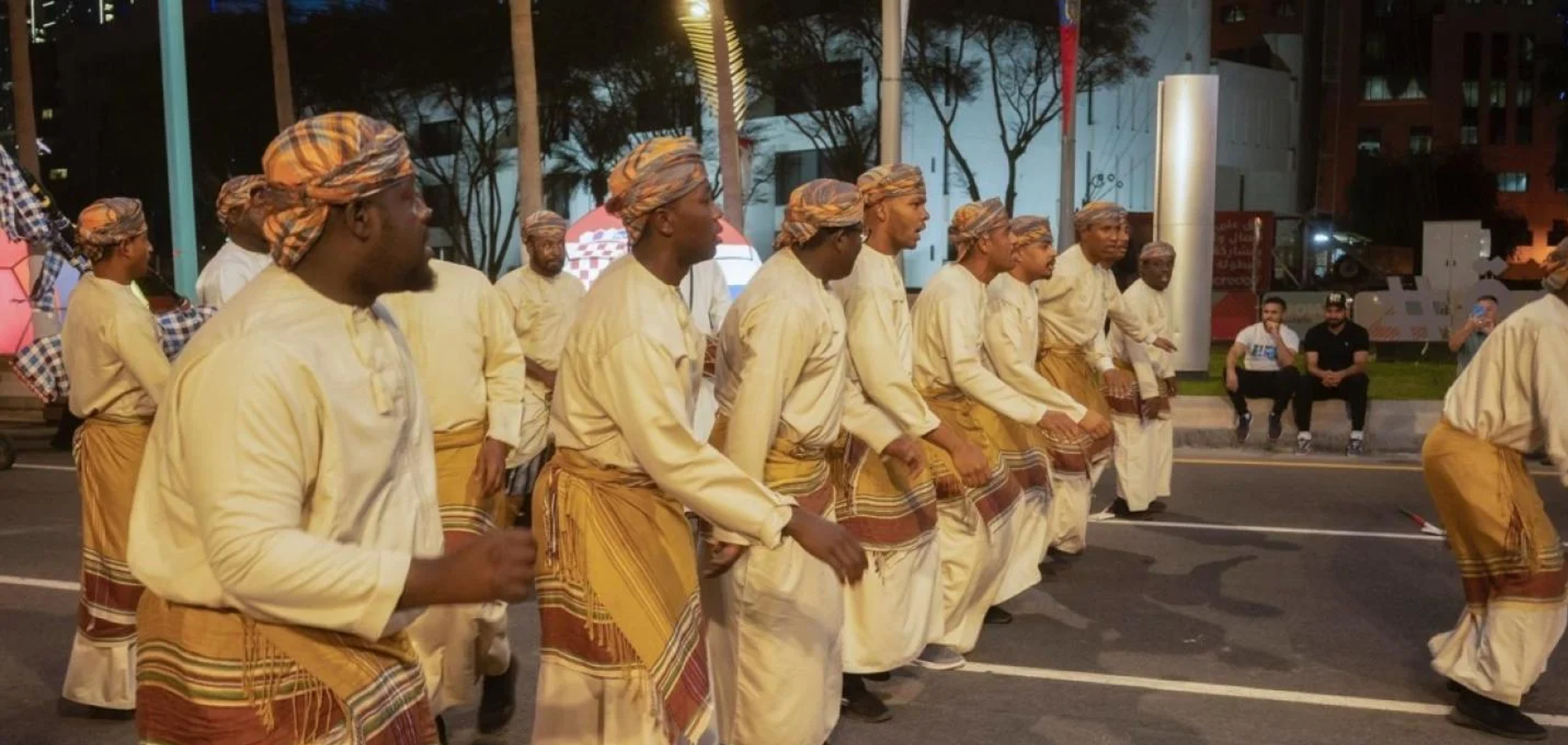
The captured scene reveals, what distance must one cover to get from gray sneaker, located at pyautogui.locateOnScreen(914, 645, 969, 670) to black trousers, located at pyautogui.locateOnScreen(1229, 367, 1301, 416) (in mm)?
7951

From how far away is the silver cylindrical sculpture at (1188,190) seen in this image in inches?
701

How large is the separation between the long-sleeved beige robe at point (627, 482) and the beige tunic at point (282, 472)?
1.05m

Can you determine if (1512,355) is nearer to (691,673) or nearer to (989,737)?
(989,737)

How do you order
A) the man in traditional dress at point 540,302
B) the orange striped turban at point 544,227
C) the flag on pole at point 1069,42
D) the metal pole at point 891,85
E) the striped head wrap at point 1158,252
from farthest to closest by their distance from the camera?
the flag on pole at point 1069,42 < the metal pole at point 891,85 < the striped head wrap at point 1158,252 < the orange striped turban at point 544,227 < the man in traditional dress at point 540,302

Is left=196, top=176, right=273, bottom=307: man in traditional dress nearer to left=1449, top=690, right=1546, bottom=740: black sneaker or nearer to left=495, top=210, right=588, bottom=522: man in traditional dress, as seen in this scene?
left=495, top=210, right=588, bottom=522: man in traditional dress

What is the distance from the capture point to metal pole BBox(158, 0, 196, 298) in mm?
14094

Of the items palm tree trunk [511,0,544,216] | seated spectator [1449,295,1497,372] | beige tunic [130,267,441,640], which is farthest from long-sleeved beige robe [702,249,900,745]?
palm tree trunk [511,0,544,216]

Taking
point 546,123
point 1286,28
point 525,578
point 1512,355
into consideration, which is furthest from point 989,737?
point 1286,28

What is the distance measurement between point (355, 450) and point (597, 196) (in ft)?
133

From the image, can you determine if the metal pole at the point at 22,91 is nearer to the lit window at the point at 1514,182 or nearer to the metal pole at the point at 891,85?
the metal pole at the point at 891,85

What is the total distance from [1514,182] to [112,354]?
88.6m

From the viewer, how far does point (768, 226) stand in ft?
156

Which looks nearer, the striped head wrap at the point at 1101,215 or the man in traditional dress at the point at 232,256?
the man in traditional dress at the point at 232,256

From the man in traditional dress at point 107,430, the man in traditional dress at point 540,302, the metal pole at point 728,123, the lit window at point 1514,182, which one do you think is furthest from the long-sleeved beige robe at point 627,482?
the lit window at point 1514,182
